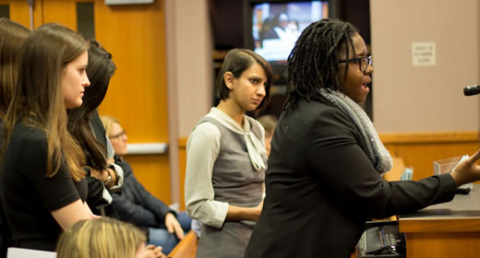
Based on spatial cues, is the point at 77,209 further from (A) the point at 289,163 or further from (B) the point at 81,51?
(A) the point at 289,163

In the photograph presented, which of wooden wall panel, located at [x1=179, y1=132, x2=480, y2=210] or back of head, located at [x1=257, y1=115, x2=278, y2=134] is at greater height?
back of head, located at [x1=257, y1=115, x2=278, y2=134]

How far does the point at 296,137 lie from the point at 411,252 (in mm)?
445

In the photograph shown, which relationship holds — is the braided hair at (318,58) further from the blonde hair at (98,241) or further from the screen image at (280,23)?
the screen image at (280,23)

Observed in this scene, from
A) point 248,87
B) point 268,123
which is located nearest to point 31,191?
point 248,87

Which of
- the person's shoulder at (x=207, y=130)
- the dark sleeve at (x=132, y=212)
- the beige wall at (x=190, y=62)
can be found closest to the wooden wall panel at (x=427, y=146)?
the beige wall at (x=190, y=62)

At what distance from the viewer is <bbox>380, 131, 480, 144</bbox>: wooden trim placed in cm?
460

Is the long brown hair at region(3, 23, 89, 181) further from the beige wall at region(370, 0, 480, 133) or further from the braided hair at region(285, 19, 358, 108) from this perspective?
the beige wall at region(370, 0, 480, 133)

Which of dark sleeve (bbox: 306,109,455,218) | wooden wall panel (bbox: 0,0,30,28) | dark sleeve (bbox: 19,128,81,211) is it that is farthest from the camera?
wooden wall panel (bbox: 0,0,30,28)

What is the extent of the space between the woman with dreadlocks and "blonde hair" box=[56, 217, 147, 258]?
486 millimetres

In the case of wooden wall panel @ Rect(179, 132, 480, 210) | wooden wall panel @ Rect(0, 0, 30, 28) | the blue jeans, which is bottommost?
the blue jeans

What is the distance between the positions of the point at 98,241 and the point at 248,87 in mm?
1295

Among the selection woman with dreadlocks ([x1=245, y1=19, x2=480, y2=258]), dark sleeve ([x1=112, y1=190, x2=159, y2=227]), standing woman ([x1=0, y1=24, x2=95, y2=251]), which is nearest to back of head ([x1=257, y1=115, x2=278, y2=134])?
dark sleeve ([x1=112, y1=190, x2=159, y2=227])

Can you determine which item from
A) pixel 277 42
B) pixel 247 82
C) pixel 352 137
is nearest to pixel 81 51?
A: pixel 352 137

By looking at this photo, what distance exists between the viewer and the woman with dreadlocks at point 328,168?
1591mm
